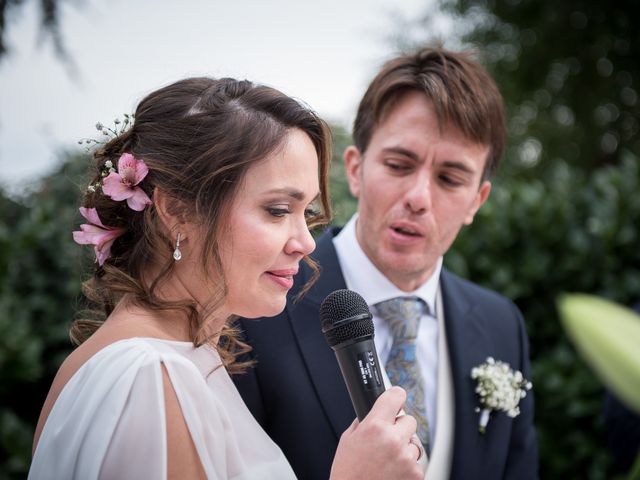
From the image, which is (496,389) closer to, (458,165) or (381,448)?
(458,165)

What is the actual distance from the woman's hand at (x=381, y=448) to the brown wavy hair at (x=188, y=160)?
0.59m

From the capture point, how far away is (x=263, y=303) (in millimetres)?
2006

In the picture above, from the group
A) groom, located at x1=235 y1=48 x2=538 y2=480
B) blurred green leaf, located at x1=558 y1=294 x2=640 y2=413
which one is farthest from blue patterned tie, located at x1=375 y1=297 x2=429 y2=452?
blurred green leaf, located at x1=558 y1=294 x2=640 y2=413

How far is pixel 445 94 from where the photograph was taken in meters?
2.96

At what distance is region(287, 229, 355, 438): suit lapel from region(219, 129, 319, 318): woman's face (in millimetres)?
625

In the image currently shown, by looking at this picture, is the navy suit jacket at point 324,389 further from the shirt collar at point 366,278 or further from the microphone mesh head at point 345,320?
the microphone mesh head at point 345,320

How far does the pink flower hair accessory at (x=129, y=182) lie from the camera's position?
1.95 meters

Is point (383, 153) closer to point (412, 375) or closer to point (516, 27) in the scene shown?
point (412, 375)

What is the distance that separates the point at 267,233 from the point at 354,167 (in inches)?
57.1

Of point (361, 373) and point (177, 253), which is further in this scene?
point (177, 253)

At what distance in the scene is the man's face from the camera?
2.90 meters

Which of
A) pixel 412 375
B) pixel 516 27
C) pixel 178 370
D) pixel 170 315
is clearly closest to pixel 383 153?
pixel 412 375

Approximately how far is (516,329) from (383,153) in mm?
1186

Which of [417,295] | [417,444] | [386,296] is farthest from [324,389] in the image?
[417,444]
